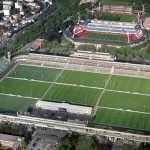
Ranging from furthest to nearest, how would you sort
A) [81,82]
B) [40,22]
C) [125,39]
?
[40,22] < [125,39] < [81,82]

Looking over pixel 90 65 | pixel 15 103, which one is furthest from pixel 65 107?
pixel 90 65

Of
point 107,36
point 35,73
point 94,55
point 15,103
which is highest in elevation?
point 107,36

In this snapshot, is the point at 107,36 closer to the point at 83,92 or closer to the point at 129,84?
the point at 129,84

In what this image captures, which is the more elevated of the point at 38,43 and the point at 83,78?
the point at 38,43

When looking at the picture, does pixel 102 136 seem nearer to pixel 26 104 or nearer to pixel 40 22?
pixel 26 104

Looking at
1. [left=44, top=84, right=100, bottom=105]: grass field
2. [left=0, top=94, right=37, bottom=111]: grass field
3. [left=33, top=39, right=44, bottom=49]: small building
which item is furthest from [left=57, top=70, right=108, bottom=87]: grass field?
[left=33, top=39, right=44, bottom=49]: small building

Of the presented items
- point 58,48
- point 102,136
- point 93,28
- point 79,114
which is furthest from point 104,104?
point 93,28

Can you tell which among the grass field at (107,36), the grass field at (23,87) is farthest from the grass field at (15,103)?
the grass field at (107,36)

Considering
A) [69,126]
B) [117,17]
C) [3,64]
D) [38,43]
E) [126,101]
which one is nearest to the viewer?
[69,126]
